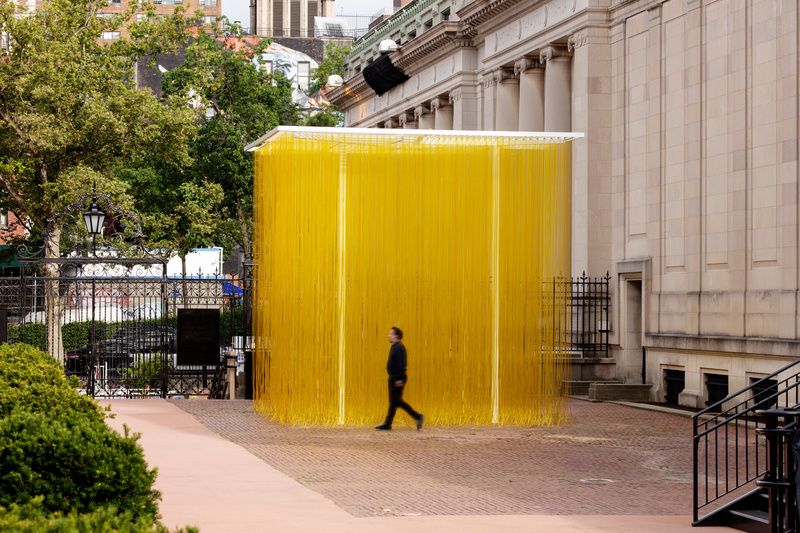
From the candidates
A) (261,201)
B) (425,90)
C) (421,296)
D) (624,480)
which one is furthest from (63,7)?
(624,480)

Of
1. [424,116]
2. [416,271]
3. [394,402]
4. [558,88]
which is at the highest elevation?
[424,116]

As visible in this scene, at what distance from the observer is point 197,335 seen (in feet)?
106

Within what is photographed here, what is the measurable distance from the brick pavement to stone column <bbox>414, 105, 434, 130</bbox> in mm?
27302

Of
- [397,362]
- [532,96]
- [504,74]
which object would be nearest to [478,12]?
[504,74]

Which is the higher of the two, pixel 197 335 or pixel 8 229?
pixel 8 229

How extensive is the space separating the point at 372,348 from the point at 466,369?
73.0 inches

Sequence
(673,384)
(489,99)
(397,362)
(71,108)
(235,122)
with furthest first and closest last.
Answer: (235,122)
(71,108)
(489,99)
(673,384)
(397,362)

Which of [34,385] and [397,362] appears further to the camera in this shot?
[397,362]

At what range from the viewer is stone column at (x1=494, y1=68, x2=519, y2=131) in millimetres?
43906

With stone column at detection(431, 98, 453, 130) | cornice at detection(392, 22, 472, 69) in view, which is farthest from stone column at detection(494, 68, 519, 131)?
stone column at detection(431, 98, 453, 130)

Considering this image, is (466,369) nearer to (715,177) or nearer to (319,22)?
(715,177)

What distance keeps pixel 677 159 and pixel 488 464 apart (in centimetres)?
1462

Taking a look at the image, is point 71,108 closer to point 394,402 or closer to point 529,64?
point 529,64

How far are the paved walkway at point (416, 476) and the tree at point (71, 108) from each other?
21.3m
